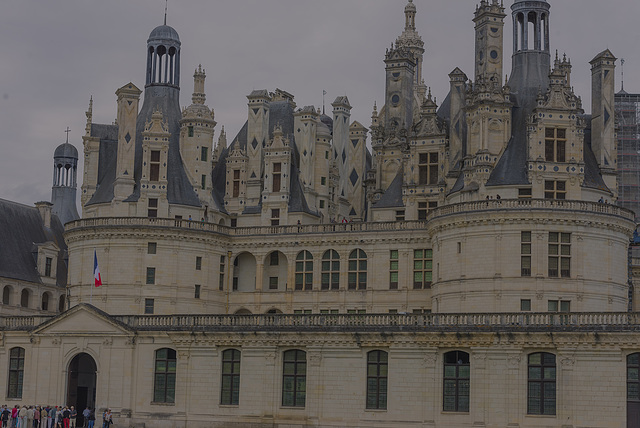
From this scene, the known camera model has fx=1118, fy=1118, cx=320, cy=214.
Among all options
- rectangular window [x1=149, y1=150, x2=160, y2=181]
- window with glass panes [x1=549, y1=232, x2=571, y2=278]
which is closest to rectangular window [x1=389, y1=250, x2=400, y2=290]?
Answer: window with glass panes [x1=549, y1=232, x2=571, y2=278]

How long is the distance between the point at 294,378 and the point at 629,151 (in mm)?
41754

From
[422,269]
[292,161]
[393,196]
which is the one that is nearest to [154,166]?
[292,161]

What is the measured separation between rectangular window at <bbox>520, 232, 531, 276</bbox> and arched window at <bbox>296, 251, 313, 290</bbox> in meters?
14.4

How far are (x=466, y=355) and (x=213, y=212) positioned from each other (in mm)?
24912

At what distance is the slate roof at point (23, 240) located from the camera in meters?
76.0

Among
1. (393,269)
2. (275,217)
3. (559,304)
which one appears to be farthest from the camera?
(275,217)

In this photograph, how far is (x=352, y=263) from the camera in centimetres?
6612

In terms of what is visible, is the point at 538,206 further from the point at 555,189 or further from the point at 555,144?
the point at 555,144

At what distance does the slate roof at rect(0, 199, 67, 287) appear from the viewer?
76000 millimetres

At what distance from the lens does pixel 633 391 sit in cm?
4569

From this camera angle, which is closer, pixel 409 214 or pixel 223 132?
pixel 409 214

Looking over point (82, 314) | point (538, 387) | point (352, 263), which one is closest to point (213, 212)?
point (352, 263)

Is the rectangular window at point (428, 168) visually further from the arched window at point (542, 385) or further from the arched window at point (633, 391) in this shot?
the arched window at point (633, 391)

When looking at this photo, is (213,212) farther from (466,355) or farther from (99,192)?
(466,355)
